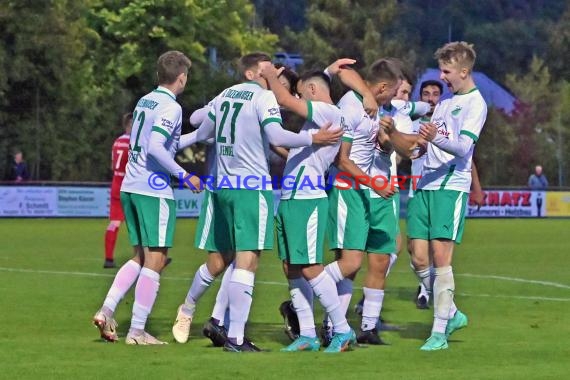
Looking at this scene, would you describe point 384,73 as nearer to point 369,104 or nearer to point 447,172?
point 369,104

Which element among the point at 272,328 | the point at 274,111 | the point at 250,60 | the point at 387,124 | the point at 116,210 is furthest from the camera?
the point at 116,210

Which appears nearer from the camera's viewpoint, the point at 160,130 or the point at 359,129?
the point at 160,130

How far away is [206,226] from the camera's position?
11.2m

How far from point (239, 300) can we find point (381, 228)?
1564mm

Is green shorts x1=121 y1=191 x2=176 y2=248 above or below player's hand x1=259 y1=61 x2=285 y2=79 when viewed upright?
below

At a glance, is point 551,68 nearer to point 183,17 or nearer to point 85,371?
point 183,17

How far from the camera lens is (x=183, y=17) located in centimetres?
6091

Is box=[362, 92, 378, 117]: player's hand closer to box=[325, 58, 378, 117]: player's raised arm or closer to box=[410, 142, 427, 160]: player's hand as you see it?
box=[325, 58, 378, 117]: player's raised arm

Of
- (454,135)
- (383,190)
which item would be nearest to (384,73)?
(454,135)

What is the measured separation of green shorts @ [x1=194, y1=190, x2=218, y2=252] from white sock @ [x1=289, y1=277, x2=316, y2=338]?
71cm

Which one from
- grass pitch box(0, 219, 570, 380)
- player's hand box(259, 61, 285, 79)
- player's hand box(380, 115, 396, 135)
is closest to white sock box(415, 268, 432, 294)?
Result: grass pitch box(0, 219, 570, 380)

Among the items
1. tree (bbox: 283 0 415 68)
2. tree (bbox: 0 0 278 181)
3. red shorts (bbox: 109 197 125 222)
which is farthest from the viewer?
tree (bbox: 283 0 415 68)

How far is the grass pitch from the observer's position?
9633mm

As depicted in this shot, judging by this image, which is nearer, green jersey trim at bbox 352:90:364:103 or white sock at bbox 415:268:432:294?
green jersey trim at bbox 352:90:364:103
